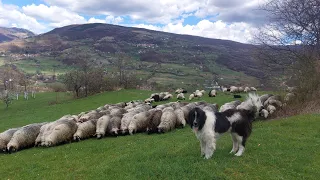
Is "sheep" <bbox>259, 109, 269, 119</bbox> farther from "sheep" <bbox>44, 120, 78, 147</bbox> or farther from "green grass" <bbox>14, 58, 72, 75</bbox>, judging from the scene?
"green grass" <bbox>14, 58, 72, 75</bbox>

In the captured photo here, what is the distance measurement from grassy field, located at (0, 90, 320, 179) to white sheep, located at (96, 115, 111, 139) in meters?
1.43

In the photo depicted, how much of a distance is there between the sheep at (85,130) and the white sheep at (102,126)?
443 millimetres

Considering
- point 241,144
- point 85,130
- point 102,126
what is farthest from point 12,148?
point 241,144

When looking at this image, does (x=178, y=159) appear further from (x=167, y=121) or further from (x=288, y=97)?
(x=288, y=97)

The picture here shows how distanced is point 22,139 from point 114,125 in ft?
19.4

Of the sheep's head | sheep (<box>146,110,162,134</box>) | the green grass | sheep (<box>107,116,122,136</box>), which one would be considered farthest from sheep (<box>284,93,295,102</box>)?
the green grass

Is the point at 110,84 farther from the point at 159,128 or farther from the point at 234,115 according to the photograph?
the point at 234,115

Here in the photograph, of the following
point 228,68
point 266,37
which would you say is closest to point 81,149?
point 266,37

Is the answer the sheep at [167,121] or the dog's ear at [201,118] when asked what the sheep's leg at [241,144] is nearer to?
the dog's ear at [201,118]

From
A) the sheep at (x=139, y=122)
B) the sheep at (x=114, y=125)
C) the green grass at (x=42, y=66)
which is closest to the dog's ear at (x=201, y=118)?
the sheep at (x=139, y=122)

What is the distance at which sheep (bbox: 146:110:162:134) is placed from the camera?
762 inches

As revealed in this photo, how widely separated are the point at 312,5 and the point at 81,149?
891 inches

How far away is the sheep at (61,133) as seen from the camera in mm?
18148

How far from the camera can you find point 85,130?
1970 cm
